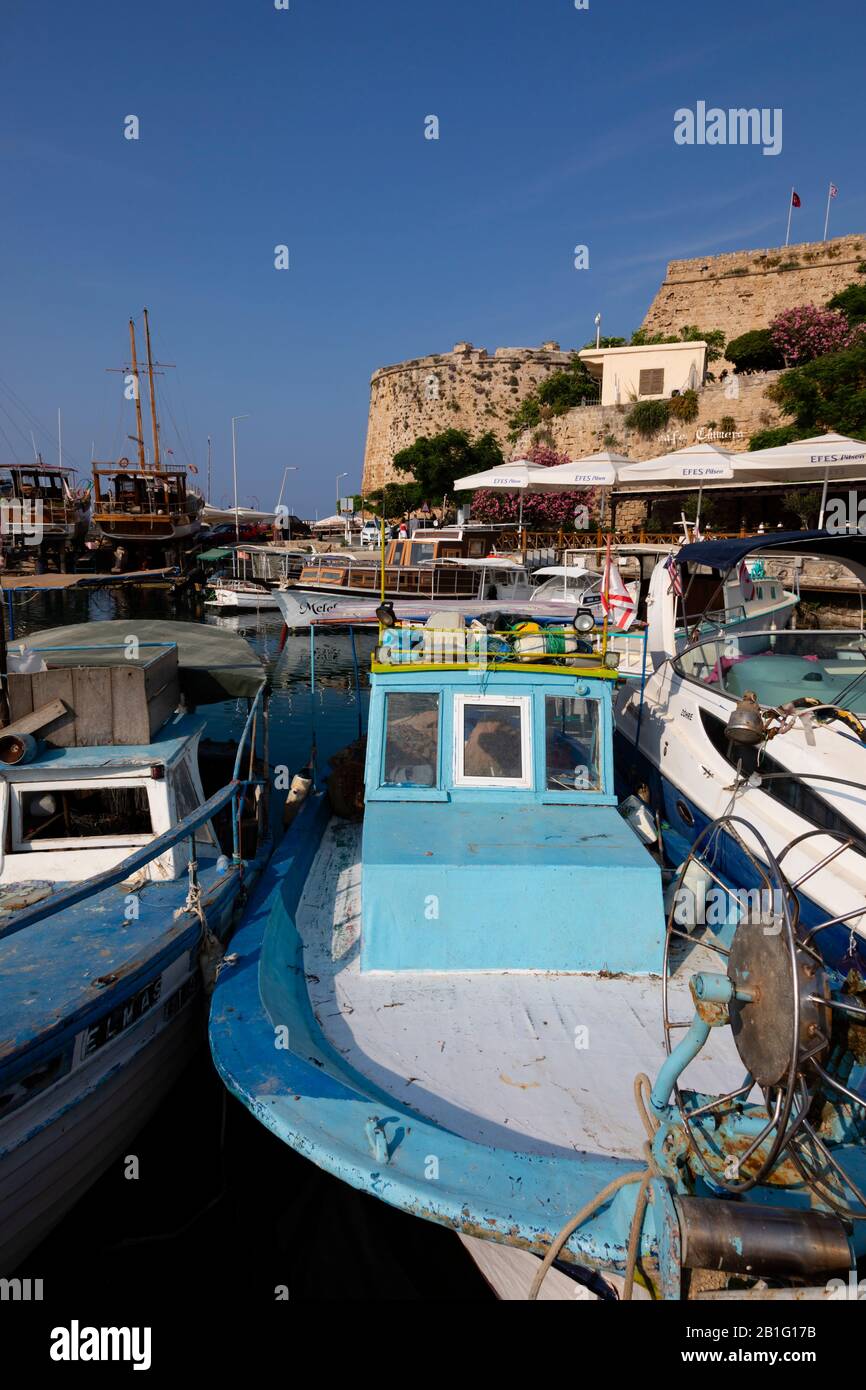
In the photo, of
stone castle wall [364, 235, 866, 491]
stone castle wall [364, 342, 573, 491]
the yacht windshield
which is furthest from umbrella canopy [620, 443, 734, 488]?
stone castle wall [364, 342, 573, 491]

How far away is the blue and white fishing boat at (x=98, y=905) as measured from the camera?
14.7ft

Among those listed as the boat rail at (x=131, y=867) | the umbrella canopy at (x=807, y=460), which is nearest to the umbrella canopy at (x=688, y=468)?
the umbrella canopy at (x=807, y=460)

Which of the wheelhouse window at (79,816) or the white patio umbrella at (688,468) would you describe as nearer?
the wheelhouse window at (79,816)

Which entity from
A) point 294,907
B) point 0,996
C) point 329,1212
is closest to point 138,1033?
point 0,996

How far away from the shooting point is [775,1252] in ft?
8.83

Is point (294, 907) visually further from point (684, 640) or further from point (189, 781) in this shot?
point (684, 640)

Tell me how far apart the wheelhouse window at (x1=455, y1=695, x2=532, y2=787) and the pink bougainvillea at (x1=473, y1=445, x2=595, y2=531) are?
33891 mm

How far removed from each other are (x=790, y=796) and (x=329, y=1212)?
15.7ft

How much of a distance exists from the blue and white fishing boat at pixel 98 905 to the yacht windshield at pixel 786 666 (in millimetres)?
5324

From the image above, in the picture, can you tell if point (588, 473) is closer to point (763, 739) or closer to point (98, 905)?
point (763, 739)

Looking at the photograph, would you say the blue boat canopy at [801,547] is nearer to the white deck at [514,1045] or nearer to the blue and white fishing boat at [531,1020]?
the blue and white fishing boat at [531,1020]

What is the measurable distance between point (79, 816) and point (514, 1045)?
4134 millimetres

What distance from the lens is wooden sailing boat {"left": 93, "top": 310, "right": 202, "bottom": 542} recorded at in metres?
45.9

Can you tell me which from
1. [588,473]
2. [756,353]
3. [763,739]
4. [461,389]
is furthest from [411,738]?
[461,389]
